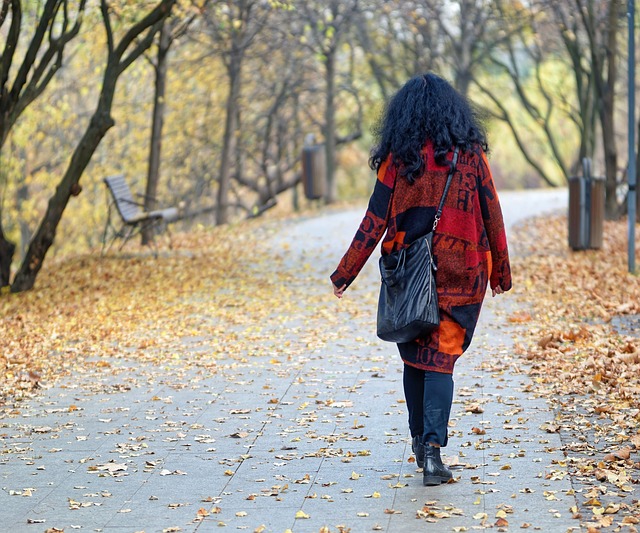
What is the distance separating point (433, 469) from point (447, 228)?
1112 millimetres

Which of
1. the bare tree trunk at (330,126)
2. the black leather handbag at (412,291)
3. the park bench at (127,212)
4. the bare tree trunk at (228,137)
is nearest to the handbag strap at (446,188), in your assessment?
the black leather handbag at (412,291)

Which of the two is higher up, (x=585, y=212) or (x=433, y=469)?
(x=585, y=212)

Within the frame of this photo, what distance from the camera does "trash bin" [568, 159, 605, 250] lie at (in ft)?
47.2

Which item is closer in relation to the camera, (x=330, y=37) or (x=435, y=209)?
(x=435, y=209)

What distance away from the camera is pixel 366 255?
199 inches

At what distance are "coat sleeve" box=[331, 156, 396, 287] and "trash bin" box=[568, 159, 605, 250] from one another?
9891 mm

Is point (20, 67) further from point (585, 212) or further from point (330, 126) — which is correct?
point (330, 126)

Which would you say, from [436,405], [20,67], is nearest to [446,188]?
[436,405]

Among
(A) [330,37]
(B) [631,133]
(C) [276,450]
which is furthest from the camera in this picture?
(A) [330,37]

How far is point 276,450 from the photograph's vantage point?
5602 mm

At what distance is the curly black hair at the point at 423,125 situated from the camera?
4.79 m

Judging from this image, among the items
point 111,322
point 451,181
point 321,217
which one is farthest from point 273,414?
point 321,217

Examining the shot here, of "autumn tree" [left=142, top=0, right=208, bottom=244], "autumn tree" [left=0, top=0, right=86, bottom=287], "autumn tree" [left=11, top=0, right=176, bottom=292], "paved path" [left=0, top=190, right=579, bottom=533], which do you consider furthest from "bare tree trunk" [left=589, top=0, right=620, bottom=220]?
"paved path" [left=0, top=190, right=579, bottom=533]

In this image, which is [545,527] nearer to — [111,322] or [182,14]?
[111,322]
